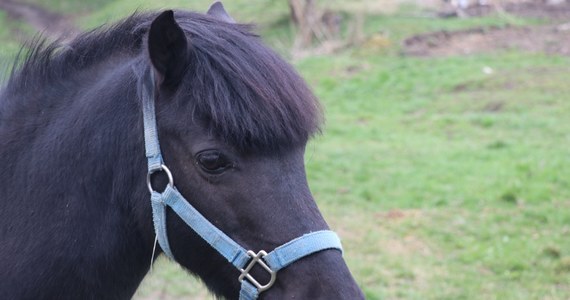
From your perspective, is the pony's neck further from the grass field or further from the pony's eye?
the grass field

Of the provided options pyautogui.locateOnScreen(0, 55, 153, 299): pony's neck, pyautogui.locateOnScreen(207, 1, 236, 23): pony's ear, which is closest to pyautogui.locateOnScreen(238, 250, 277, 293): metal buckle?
pyautogui.locateOnScreen(0, 55, 153, 299): pony's neck

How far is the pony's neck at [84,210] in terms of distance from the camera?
247 cm

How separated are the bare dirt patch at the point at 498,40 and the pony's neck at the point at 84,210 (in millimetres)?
14135

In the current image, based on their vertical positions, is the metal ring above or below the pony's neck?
above

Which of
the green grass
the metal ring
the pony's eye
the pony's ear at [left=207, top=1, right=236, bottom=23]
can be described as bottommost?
the green grass

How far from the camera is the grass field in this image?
6441 mm

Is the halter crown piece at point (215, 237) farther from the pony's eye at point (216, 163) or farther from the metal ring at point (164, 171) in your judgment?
the pony's eye at point (216, 163)

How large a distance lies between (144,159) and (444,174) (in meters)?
7.48

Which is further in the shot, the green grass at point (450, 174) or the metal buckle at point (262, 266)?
the green grass at point (450, 174)

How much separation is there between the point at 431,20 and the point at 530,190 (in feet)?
35.9

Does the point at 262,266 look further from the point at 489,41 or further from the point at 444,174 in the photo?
the point at 489,41

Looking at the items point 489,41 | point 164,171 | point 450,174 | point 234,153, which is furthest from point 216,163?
point 489,41

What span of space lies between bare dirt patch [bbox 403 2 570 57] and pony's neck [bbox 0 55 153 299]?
14135 millimetres

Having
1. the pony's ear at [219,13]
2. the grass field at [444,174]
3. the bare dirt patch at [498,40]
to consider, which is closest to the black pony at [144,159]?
the pony's ear at [219,13]
